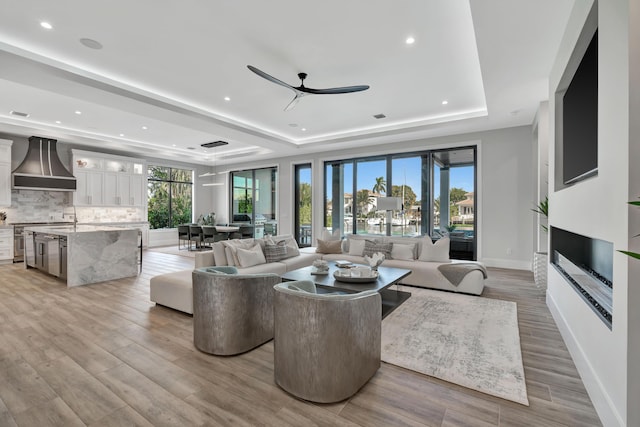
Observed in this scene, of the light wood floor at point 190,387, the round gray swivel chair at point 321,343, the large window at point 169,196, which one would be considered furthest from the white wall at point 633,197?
the large window at point 169,196

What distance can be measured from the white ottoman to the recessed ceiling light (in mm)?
→ 2879

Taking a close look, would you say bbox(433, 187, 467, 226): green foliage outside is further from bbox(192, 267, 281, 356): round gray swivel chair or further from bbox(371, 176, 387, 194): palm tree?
bbox(192, 267, 281, 356): round gray swivel chair

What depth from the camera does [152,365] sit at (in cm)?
249

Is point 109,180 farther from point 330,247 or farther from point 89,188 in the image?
point 330,247

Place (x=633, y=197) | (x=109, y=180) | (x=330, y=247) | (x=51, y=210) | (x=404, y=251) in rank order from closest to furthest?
(x=633, y=197) < (x=404, y=251) < (x=330, y=247) < (x=51, y=210) < (x=109, y=180)

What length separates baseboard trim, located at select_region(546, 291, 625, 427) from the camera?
172 centimetres

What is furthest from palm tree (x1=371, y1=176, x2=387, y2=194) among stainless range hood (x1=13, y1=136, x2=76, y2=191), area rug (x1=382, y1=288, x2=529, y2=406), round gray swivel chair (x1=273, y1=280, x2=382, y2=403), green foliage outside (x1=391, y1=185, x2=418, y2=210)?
stainless range hood (x1=13, y1=136, x2=76, y2=191)

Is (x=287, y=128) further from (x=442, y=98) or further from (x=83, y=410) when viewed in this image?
(x=83, y=410)

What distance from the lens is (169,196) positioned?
10672 mm

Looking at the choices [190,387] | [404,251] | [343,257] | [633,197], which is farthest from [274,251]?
[633,197]

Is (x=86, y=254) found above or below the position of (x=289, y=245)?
below

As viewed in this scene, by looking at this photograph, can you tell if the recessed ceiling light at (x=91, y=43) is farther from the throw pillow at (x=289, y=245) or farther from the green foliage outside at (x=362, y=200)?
the green foliage outside at (x=362, y=200)

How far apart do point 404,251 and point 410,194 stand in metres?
2.66

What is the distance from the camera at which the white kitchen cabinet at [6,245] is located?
22.4 ft
